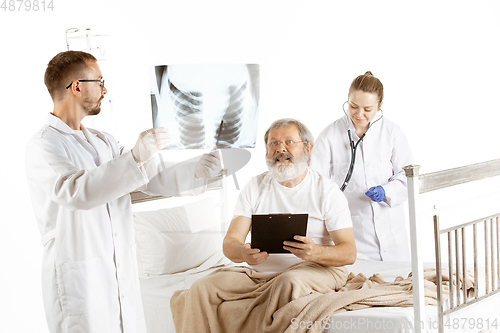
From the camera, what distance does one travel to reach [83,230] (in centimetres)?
139

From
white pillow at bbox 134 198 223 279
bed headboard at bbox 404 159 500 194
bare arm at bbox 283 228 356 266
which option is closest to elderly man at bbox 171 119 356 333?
bare arm at bbox 283 228 356 266

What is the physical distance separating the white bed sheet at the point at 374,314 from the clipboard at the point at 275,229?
292 mm

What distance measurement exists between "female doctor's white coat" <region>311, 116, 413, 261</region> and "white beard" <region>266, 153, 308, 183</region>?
0.28 meters

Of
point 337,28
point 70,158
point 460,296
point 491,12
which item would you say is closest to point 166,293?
point 70,158

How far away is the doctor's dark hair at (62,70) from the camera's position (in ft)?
4.65

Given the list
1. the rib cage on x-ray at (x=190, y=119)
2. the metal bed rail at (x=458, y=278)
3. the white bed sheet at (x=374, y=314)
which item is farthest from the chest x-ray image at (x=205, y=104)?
the metal bed rail at (x=458, y=278)

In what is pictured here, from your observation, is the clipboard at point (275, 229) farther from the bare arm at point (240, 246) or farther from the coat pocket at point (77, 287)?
the coat pocket at point (77, 287)

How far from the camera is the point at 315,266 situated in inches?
71.9

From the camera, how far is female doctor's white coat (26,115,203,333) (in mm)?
1265

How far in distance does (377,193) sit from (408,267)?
34 centimetres

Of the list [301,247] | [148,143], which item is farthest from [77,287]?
[301,247]

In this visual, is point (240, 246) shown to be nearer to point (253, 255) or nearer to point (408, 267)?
point (253, 255)

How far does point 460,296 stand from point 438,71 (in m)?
1.46

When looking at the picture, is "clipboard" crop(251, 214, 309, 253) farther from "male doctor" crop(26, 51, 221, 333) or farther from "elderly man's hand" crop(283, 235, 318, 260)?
"male doctor" crop(26, 51, 221, 333)
